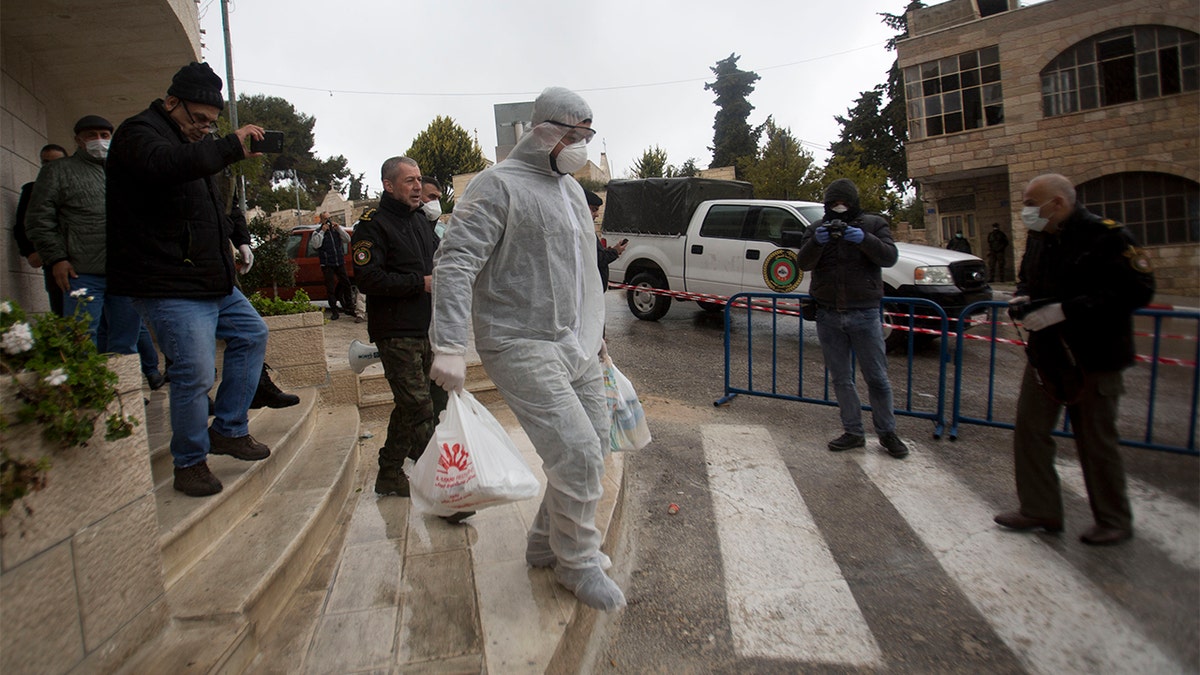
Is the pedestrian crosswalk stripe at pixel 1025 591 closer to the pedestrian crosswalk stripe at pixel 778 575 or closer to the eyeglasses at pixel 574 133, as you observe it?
the pedestrian crosswalk stripe at pixel 778 575

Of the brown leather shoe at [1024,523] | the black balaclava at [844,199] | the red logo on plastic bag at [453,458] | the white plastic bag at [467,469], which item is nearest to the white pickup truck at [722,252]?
the black balaclava at [844,199]

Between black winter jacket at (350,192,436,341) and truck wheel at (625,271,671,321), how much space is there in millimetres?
6814

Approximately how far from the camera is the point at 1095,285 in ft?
9.53

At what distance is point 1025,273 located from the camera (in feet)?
11.4

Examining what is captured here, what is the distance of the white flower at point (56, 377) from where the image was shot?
1796 mm

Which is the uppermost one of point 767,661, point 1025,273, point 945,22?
point 945,22

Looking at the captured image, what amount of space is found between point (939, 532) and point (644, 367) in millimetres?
4362

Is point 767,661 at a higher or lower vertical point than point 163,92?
lower

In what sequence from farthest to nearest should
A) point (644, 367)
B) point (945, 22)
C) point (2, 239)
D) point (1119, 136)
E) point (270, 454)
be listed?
point (945, 22)
point (644, 367)
point (2, 239)
point (270, 454)
point (1119, 136)

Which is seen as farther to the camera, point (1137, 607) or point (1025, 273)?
point (1025, 273)

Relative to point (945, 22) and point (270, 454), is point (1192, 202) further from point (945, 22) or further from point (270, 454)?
point (945, 22)

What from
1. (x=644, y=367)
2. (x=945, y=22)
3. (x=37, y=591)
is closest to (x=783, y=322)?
(x=644, y=367)

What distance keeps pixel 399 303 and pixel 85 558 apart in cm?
197

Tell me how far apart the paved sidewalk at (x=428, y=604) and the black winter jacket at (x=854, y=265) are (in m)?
2.33
